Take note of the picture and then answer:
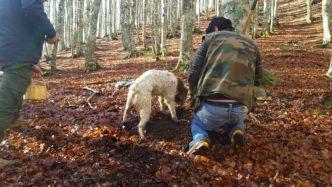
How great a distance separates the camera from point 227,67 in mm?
5793

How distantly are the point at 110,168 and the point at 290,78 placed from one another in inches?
307

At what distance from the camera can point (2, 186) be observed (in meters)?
5.09

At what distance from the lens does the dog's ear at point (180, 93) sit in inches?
302

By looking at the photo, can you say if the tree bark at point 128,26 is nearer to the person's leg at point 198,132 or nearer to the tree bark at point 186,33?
the tree bark at point 186,33

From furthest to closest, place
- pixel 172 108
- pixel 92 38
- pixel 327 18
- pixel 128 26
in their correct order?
pixel 128 26
pixel 327 18
pixel 92 38
pixel 172 108

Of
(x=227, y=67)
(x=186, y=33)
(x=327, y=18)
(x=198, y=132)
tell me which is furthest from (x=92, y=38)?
(x=327, y=18)

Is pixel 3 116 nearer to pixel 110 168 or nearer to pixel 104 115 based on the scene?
pixel 110 168

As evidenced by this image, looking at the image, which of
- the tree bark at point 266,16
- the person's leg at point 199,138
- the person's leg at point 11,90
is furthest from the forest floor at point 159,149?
Answer: the tree bark at point 266,16

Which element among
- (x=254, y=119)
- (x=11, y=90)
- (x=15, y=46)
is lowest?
(x=254, y=119)

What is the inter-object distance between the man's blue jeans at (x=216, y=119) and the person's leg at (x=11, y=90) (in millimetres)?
2795

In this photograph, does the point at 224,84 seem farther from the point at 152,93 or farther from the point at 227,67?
the point at 152,93

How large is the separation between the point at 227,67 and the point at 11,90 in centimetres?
333

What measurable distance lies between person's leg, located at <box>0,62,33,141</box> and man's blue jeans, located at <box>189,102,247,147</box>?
2.79 meters

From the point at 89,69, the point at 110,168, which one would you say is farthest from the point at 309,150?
the point at 89,69
